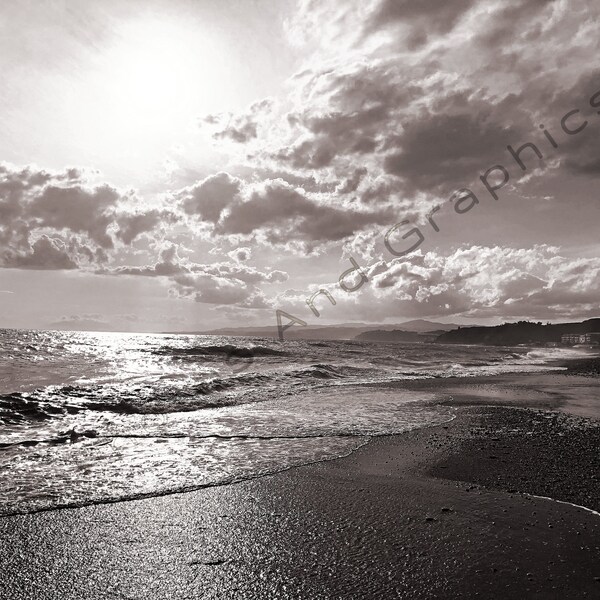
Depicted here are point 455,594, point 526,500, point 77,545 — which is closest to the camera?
point 455,594

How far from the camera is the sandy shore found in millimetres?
3113

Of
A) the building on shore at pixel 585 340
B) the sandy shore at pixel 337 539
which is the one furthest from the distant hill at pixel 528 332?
the sandy shore at pixel 337 539

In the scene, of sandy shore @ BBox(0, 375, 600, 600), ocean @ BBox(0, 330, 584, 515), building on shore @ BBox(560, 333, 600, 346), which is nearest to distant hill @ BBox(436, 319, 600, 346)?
building on shore @ BBox(560, 333, 600, 346)

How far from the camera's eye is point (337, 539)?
152 inches

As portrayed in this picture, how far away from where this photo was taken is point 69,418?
34.6 feet

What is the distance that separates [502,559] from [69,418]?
1028 cm

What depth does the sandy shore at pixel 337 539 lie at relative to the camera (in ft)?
10.2

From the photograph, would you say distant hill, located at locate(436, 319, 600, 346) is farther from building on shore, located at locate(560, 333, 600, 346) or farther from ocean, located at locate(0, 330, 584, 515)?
ocean, located at locate(0, 330, 584, 515)

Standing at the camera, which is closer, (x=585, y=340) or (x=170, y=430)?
(x=170, y=430)

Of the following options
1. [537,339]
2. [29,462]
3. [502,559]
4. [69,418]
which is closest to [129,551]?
[502,559]

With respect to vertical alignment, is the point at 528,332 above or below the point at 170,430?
below

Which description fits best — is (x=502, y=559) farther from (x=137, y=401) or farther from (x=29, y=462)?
(x=137, y=401)

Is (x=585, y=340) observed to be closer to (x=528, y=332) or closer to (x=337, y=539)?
(x=528, y=332)

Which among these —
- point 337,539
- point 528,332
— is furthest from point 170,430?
point 528,332
